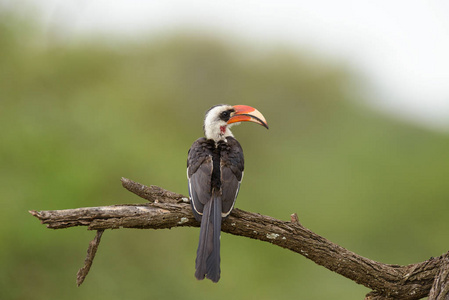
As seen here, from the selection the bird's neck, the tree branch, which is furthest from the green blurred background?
the tree branch

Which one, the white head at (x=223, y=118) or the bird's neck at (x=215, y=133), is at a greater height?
the white head at (x=223, y=118)

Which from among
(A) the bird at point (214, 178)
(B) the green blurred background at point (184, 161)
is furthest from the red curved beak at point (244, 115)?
(B) the green blurred background at point (184, 161)

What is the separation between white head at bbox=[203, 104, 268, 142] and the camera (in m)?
4.75

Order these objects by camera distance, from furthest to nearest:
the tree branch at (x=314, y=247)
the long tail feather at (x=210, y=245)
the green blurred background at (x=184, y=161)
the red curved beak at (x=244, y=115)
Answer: the green blurred background at (x=184, y=161) < the red curved beak at (x=244, y=115) < the tree branch at (x=314, y=247) < the long tail feather at (x=210, y=245)

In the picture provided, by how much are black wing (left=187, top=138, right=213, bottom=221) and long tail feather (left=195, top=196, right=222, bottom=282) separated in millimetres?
58

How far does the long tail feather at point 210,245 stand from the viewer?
376cm

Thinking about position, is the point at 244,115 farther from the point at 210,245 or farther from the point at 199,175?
the point at 210,245

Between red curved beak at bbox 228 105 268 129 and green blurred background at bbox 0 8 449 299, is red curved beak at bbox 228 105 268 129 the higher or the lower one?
the lower one

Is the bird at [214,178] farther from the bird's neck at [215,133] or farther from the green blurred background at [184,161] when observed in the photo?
the green blurred background at [184,161]

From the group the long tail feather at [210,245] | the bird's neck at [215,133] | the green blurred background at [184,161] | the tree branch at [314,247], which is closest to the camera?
the long tail feather at [210,245]

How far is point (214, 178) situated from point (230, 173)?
138 mm

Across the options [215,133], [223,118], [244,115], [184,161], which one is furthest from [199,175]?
[184,161]

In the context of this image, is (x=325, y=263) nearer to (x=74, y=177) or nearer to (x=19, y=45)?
(x=74, y=177)

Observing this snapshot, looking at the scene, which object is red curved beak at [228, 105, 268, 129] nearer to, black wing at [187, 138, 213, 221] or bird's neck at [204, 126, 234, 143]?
bird's neck at [204, 126, 234, 143]
